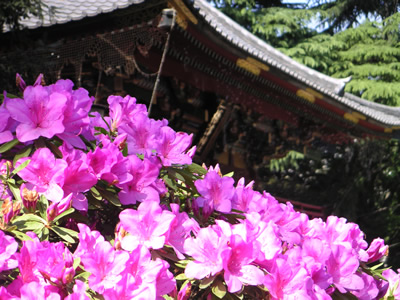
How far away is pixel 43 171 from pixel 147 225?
21 cm

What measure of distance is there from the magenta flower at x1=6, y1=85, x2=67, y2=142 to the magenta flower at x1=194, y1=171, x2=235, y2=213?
0.31m

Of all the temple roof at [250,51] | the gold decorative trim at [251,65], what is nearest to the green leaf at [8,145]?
the temple roof at [250,51]

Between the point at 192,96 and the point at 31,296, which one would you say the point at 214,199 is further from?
the point at 192,96

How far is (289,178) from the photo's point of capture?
59.3 feet

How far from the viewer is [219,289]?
3.17ft

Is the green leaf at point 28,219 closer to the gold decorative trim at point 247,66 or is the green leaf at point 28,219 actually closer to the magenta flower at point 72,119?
the magenta flower at point 72,119

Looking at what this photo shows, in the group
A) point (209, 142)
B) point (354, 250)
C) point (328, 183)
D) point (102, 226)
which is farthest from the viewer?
point (328, 183)

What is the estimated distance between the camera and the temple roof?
4246 mm

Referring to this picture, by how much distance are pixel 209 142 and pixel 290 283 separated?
5893 mm

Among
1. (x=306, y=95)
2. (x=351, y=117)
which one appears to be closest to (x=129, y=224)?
(x=306, y=95)

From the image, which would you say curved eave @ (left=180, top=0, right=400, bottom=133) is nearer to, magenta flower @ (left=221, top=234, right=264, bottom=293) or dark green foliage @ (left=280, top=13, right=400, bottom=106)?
magenta flower @ (left=221, top=234, right=264, bottom=293)

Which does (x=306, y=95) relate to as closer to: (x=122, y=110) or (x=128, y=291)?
(x=122, y=110)

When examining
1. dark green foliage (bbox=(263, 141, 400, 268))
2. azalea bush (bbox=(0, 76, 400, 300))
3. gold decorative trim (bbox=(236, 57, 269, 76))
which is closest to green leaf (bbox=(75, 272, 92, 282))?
azalea bush (bbox=(0, 76, 400, 300))

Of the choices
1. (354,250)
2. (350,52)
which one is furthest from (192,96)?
(350,52)
